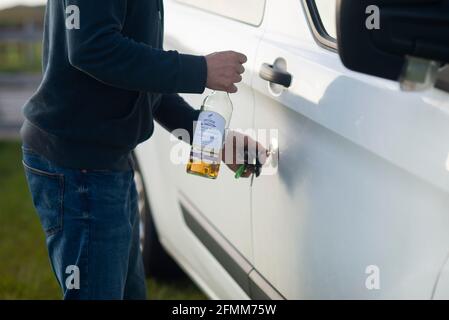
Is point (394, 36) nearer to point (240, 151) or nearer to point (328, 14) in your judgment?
point (328, 14)

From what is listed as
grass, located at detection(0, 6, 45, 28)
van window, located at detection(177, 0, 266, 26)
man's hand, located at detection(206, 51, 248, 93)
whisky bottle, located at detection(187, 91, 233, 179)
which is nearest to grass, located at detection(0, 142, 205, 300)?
van window, located at detection(177, 0, 266, 26)

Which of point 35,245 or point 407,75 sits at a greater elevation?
point 407,75

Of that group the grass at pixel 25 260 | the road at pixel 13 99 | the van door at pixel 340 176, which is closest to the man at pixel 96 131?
the van door at pixel 340 176

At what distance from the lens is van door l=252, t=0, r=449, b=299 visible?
5.17ft

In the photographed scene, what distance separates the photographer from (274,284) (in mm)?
2275

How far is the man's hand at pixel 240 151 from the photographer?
2223 millimetres

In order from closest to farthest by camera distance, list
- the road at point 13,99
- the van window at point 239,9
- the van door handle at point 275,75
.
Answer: the van door handle at point 275,75 → the van window at point 239,9 → the road at point 13,99

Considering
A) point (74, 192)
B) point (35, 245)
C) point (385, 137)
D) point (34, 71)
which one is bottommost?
point (34, 71)

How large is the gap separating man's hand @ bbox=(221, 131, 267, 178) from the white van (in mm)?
56

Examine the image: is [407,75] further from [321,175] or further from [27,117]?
[27,117]

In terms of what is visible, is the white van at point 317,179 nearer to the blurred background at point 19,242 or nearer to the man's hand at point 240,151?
the man's hand at point 240,151

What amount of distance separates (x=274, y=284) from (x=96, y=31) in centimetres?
95

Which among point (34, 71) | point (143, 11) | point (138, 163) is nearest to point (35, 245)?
point (138, 163)

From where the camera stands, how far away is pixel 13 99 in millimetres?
10570
